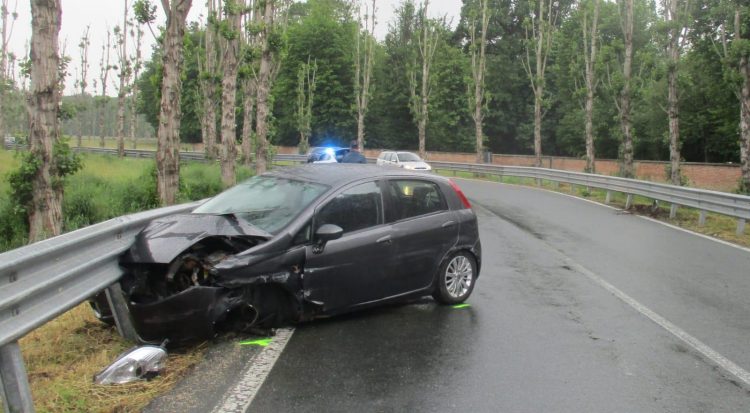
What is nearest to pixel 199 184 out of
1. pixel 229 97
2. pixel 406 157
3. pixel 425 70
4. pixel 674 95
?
pixel 229 97

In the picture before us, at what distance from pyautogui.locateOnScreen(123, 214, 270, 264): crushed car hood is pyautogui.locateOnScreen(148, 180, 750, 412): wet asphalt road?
3.70 feet

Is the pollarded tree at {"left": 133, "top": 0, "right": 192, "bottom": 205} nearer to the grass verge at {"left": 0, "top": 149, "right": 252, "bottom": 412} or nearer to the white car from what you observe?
the grass verge at {"left": 0, "top": 149, "right": 252, "bottom": 412}

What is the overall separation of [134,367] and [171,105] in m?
8.80

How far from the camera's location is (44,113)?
9.91m

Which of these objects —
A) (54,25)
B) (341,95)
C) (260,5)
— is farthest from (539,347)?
(341,95)

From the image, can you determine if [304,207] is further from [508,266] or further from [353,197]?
[508,266]

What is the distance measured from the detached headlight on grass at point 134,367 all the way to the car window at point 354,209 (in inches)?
72.7

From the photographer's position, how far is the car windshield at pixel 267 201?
594 cm

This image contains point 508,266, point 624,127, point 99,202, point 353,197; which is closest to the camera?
point 353,197

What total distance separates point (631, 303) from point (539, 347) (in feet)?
7.39

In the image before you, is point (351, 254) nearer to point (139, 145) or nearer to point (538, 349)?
point (538, 349)

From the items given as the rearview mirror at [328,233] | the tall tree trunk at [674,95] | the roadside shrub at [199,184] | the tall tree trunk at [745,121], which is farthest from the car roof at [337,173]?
the tall tree trunk at [674,95]

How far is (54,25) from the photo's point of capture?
9.84 meters

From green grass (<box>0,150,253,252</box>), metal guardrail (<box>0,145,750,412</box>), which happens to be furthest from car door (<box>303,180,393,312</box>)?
green grass (<box>0,150,253,252</box>)
